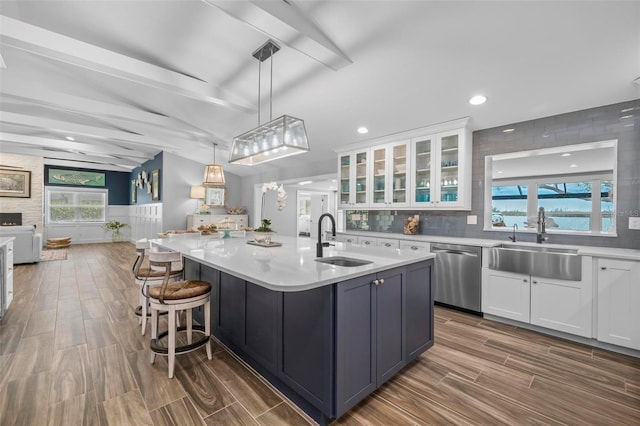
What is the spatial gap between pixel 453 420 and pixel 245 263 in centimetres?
157

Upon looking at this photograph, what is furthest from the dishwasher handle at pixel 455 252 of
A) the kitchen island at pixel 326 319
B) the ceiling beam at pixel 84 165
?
the ceiling beam at pixel 84 165

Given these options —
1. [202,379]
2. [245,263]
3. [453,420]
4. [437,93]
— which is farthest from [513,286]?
[202,379]

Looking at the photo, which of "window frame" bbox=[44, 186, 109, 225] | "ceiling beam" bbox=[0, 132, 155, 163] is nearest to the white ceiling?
"ceiling beam" bbox=[0, 132, 155, 163]

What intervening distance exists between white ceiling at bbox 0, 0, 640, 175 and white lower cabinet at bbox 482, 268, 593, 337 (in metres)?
1.77

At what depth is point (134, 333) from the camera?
278 centimetres

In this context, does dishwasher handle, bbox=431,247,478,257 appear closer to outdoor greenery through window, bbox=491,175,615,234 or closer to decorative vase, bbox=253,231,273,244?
outdoor greenery through window, bbox=491,175,615,234

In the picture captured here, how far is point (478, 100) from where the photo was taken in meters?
3.05

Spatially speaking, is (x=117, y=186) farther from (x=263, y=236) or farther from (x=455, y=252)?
(x=455, y=252)

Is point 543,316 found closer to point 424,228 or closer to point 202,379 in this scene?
point 424,228

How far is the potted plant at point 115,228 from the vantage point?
388 inches

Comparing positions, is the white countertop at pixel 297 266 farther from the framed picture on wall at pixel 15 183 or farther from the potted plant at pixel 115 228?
the potted plant at pixel 115 228

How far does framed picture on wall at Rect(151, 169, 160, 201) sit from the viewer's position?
7.82m

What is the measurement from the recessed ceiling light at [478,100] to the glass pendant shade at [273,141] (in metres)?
1.86

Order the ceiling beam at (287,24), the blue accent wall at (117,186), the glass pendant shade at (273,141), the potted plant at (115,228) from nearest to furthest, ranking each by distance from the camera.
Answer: the ceiling beam at (287,24), the glass pendant shade at (273,141), the potted plant at (115,228), the blue accent wall at (117,186)
